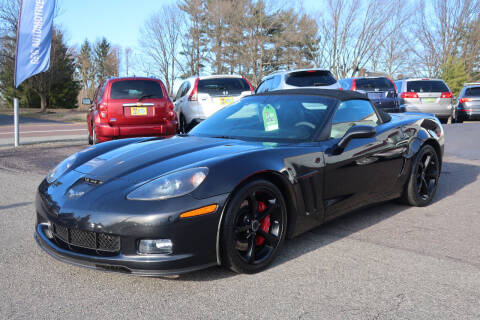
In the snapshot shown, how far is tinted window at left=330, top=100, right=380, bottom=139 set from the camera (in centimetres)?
400

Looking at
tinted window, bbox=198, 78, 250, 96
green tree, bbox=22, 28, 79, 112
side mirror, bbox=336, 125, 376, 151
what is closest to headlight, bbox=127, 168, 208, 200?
side mirror, bbox=336, 125, 376, 151

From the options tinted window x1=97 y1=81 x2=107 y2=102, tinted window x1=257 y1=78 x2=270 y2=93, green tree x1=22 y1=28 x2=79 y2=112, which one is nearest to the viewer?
tinted window x1=97 y1=81 x2=107 y2=102

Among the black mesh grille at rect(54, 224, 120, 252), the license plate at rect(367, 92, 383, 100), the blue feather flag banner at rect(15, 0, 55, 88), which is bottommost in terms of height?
the black mesh grille at rect(54, 224, 120, 252)

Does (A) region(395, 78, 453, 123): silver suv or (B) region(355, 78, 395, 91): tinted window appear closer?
(B) region(355, 78, 395, 91): tinted window

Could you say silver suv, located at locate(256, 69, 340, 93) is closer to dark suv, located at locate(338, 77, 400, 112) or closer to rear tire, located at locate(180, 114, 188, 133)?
rear tire, located at locate(180, 114, 188, 133)

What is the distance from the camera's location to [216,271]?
3.10 m

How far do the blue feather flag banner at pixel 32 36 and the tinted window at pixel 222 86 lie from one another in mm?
3820

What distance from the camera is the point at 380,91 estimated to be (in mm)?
14141

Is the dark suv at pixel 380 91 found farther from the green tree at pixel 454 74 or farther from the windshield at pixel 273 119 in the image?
the green tree at pixel 454 74

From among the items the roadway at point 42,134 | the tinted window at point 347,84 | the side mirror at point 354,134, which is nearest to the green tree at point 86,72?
the roadway at point 42,134

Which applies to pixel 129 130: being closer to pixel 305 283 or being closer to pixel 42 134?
pixel 305 283

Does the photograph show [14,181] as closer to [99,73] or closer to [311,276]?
[311,276]

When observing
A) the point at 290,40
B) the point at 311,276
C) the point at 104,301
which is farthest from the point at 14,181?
the point at 290,40

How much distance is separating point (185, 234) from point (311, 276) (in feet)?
3.03
